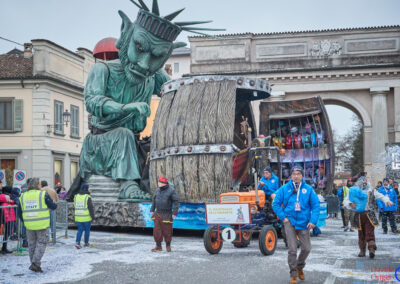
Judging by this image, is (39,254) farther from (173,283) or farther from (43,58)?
(43,58)

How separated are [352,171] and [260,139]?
39.0 meters

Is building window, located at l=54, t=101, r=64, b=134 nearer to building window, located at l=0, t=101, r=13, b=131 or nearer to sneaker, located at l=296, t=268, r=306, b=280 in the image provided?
building window, located at l=0, t=101, r=13, b=131

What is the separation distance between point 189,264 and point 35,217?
2542 mm

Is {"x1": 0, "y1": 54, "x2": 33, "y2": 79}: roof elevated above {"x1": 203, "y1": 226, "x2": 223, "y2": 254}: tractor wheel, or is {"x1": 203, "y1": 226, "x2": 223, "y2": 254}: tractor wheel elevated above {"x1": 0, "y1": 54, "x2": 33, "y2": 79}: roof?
{"x1": 0, "y1": 54, "x2": 33, "y2": 79}: roof

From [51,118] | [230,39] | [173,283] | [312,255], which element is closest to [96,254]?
[173,283]

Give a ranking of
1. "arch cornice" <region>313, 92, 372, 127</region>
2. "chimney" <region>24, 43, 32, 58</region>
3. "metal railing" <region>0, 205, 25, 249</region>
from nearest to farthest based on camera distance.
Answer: "metal railing" <region>0, 205, 25, 249</region> < "chimney" <region>24, 43, 32, 58</region> < "arch cornice" <region>313, 92, 372, 127</region>

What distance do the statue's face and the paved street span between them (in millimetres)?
4864

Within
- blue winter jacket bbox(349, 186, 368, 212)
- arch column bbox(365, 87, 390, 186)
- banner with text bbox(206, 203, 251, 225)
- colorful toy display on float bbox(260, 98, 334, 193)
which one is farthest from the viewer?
arch column bbox(365, 87, 390, 186)

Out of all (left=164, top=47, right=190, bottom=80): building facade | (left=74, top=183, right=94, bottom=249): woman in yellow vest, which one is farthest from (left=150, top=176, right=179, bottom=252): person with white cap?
(left=164, top=47, right=190, bottom=80): building facade

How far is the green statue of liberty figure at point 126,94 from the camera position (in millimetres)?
12883

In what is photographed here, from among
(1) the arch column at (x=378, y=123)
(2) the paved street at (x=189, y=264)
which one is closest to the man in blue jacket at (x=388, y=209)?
(2) the paved street at (x=189, y=264)

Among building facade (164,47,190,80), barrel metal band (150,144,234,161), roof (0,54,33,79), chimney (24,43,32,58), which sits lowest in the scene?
barrel metal band (150,144,234,161)

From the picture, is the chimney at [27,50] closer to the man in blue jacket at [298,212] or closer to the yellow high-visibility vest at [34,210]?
the yellow high-visibility vest at [34,210]

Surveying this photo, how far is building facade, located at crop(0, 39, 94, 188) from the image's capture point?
28531 mm
